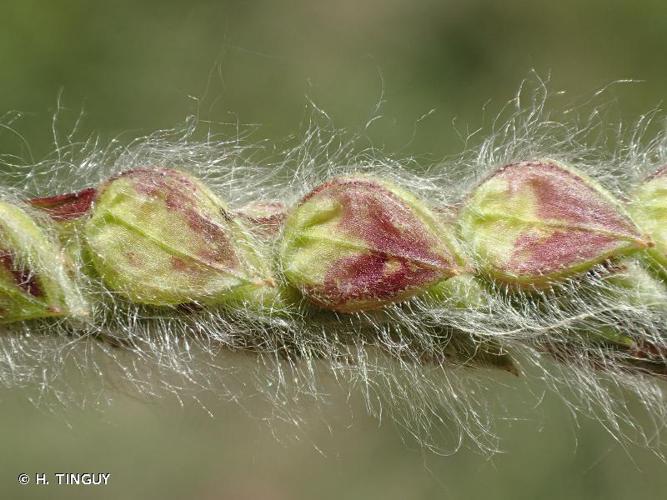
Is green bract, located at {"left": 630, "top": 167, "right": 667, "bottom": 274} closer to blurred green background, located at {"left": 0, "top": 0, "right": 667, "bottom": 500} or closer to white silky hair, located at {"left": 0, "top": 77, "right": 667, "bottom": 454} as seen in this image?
white silky hair, located at {"left": 0, "top": 77, "right": 667, "bottom": 454}

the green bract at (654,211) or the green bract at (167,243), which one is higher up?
the green bract at (654,211)

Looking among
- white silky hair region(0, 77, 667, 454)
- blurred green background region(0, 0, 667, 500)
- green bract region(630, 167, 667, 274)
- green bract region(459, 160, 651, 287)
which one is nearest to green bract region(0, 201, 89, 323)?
white silky hair region(0, 77, 667, 454)

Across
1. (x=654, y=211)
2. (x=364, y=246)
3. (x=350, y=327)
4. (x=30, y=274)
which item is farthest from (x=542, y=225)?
(x=30, y=274)

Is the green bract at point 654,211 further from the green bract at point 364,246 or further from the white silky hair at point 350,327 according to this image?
the green bract at point 364,246

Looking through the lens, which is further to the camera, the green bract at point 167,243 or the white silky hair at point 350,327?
the white silky hair at point 350,327

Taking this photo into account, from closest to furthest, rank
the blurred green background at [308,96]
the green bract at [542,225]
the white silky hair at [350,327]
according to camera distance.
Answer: the green bract at [542,225]
the white silky hair at [350,327]
the blurred green background at [308,96]

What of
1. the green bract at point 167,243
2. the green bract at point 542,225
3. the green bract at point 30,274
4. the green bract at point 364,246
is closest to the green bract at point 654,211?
the green bract at point 542,225

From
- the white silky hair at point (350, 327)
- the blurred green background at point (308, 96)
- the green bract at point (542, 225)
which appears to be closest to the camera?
the green bract at point (542, 225)
